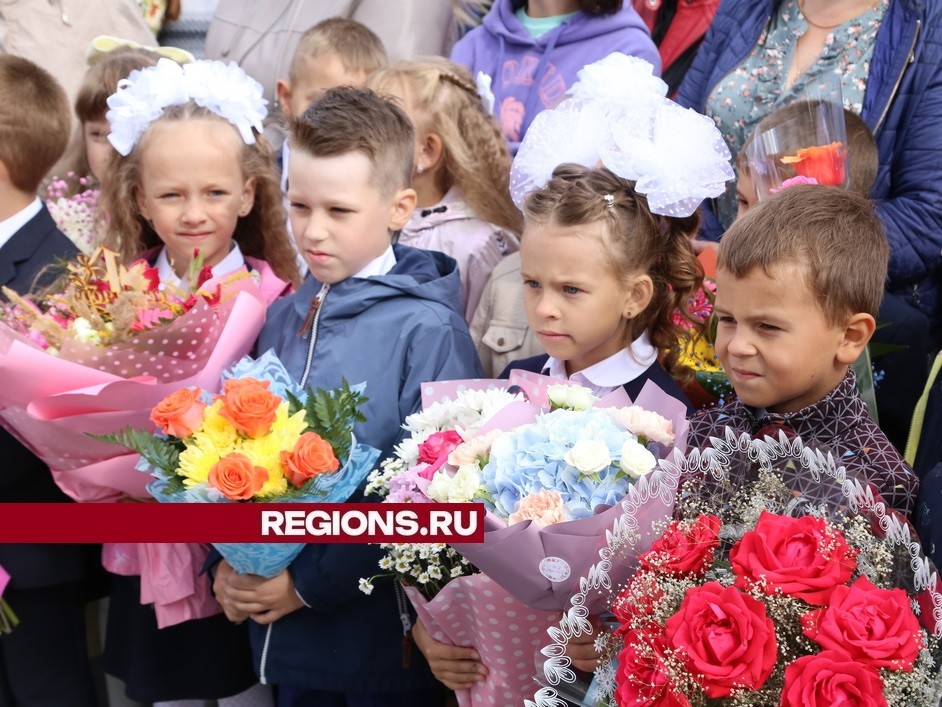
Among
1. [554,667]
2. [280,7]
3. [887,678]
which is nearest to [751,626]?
[887,678]

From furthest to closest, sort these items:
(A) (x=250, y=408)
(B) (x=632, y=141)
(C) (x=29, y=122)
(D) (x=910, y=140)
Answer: (C) (x=29, y=122) < (D) (x=910, y=140) < (B) (x=632, y=141) < (A) (x=250, y=408)

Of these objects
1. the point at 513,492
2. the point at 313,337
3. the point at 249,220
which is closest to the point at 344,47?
the point at 249,220

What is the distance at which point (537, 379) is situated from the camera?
254cm

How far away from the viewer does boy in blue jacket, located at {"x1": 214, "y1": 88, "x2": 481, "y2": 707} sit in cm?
285

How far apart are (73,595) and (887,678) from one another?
257cm

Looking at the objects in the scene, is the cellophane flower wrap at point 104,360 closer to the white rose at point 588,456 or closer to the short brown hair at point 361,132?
the short brown hair at point 361,132

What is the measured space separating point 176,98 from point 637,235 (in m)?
1.55

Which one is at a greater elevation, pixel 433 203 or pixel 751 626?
pixel 751 626

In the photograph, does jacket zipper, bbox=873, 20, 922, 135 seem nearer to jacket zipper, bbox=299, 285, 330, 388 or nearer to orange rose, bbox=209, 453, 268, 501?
jacket zipper, bbox=299, 285, 330, 388

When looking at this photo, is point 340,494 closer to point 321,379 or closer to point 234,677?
point 321,379

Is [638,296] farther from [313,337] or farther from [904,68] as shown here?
[904,68]

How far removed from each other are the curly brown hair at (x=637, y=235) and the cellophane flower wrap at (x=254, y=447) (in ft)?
2.41

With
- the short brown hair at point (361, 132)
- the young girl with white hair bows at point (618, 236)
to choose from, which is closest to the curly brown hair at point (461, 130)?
the short brown hair at point (361, 132)

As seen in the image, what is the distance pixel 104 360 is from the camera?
9.33ft
